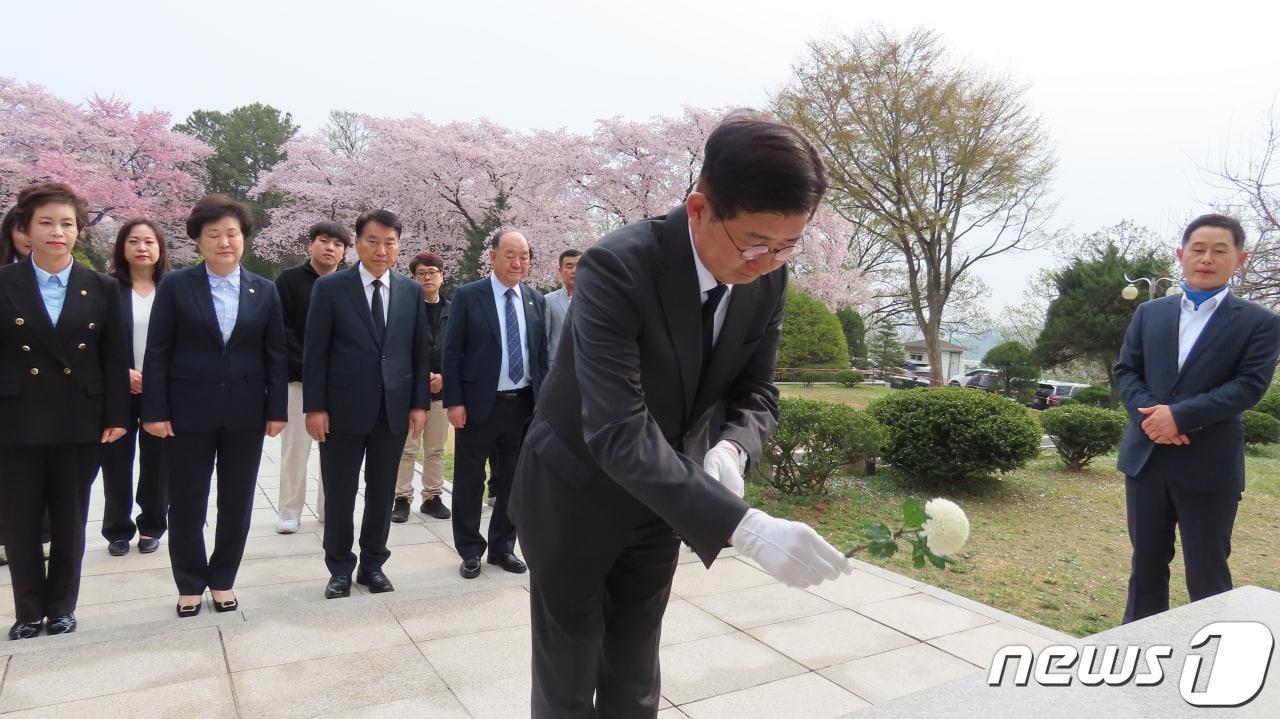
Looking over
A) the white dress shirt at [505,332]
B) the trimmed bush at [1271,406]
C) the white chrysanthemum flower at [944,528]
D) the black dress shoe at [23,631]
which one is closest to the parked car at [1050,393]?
the trimmed bush at [1271,406]

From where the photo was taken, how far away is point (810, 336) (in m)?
22.9

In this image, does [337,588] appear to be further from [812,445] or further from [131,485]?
[812,445]

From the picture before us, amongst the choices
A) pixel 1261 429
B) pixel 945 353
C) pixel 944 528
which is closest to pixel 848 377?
pixel 1261 429

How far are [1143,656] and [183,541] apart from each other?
3849mm

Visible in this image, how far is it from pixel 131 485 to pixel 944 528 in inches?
194

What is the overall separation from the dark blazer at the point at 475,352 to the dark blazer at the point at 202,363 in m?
1.04

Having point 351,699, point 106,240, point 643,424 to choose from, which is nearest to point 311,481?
point 351,699

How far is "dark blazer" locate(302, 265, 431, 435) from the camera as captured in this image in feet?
12.6

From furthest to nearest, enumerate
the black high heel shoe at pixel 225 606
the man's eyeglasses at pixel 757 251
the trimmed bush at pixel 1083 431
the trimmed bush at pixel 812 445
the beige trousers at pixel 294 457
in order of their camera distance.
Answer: the trimmed bush at pixel 1083 431 < the trimmed bush at pixel 812 445 < the beige trousers at pixel 294 457 < the black high heel shoe at pixel 225 606 < the man's eyeglasses at pixel 757 251

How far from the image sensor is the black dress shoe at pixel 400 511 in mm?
5641

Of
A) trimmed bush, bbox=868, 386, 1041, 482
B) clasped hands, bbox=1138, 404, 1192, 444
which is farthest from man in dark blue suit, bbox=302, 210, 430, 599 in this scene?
trimmed bush, bbox=868, 386, 1041, 482

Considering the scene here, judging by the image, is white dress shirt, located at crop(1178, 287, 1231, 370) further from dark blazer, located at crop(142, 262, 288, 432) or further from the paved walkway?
dark blazer, located at crop(142, 262, 288, 432)

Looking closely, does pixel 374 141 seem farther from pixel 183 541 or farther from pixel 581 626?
pixel 581 626

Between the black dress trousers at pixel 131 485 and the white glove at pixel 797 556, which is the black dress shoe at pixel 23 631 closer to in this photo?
the black dress trousers at pixel 131 485
